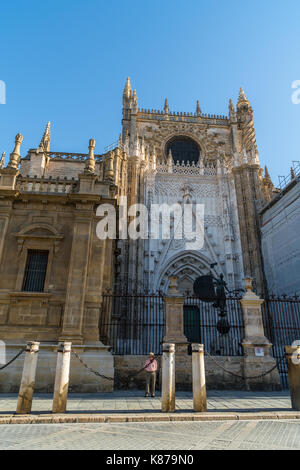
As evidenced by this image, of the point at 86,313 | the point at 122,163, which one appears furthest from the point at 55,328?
the point at 122,163

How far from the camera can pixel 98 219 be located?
1005 cm

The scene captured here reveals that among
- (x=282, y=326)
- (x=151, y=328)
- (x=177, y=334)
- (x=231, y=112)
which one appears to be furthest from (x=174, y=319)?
(x=231, y=112)

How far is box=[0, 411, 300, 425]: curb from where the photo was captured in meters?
4.94

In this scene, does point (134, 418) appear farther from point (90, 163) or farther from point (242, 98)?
point (242, 98)

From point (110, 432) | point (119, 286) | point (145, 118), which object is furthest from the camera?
point (145, 118)

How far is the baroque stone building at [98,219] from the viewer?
8.80 m

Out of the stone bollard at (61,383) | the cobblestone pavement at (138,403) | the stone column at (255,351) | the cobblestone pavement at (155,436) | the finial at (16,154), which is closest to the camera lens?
the cobblestone pavement at (155,436)

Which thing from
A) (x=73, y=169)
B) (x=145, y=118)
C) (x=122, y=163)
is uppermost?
(x=145, y=118)

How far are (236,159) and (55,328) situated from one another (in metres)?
20.0

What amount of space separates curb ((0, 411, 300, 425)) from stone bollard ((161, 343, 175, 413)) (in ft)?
0.99

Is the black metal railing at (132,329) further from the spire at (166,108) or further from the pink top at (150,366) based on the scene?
the spire at (166,108)

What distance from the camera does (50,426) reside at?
467 cm

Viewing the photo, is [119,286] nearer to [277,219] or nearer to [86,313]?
[86,313]

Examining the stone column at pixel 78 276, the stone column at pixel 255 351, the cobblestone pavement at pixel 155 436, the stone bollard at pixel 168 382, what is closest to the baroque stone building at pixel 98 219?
the stone column at pixel 78 276
